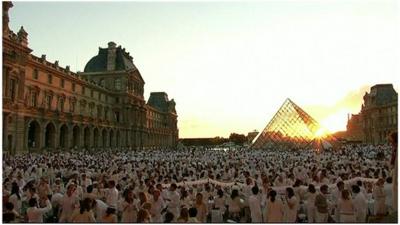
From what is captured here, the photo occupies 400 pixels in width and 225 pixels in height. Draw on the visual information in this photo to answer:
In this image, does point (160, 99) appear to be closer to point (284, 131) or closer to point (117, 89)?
point (117, 89)

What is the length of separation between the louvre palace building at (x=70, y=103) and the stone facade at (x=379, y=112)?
51.7 meters

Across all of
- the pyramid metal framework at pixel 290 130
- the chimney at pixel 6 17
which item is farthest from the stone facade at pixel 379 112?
the chimney at pixel 6 17

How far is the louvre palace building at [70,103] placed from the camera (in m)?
38.0

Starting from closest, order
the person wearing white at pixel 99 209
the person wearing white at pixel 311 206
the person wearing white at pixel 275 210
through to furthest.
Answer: the person wearing white at pixel 275 210, the person wearing white at pixel 99 209, the person wearing white at pixel 311 206

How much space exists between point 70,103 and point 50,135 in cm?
811

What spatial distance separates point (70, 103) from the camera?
53938mm

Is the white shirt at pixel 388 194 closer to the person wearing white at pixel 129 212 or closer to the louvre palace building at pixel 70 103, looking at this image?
the person wearing white at pixel 129 212

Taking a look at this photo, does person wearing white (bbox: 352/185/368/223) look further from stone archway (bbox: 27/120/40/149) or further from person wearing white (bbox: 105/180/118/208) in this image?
stone archway (bbox: 27/120/40/149)

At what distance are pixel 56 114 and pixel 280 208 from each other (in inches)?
1605

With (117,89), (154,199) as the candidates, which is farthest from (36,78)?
(154,199)

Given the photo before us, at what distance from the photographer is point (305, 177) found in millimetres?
17125

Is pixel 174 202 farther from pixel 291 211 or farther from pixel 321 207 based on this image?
pixel 321 207

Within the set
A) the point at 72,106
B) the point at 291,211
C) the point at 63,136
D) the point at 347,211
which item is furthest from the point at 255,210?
the point at 72,106

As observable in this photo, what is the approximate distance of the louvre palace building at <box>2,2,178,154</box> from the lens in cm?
3800
